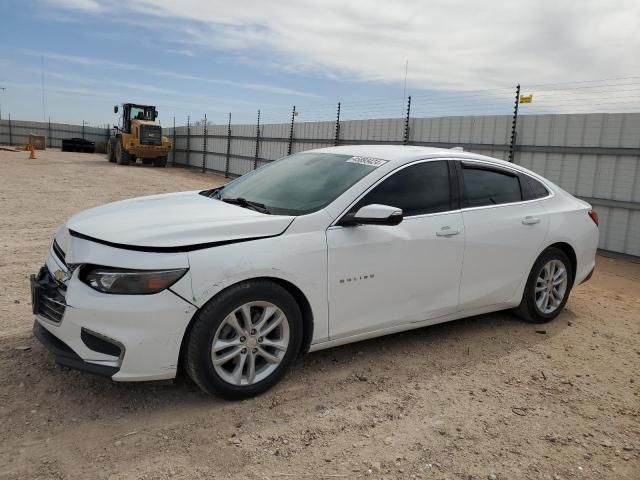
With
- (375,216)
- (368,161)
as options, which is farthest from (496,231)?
(375,216)

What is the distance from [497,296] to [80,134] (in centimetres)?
5249

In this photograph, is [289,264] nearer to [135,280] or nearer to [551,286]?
[135,280]

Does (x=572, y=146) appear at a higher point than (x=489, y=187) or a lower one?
higher

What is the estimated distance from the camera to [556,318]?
523 centimetres

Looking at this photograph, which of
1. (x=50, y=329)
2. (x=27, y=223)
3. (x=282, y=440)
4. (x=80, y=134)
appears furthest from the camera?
(x=80, y=134)

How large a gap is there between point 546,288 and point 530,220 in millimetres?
732

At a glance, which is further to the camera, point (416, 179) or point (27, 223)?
point (27, 223)

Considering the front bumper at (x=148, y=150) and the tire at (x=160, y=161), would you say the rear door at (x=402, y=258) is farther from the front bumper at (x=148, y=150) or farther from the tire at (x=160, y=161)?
the tire at (x=160, y=161)

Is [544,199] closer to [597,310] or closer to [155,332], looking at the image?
[597,310]

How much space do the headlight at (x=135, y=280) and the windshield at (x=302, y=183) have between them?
917 mm

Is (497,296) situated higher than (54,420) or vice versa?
(497,296)

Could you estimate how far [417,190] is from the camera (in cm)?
405

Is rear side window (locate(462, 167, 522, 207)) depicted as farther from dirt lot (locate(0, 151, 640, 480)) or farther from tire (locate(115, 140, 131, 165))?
tire (locate(115, 140, 131, 165))

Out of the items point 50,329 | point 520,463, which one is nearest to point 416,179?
point 520,463
